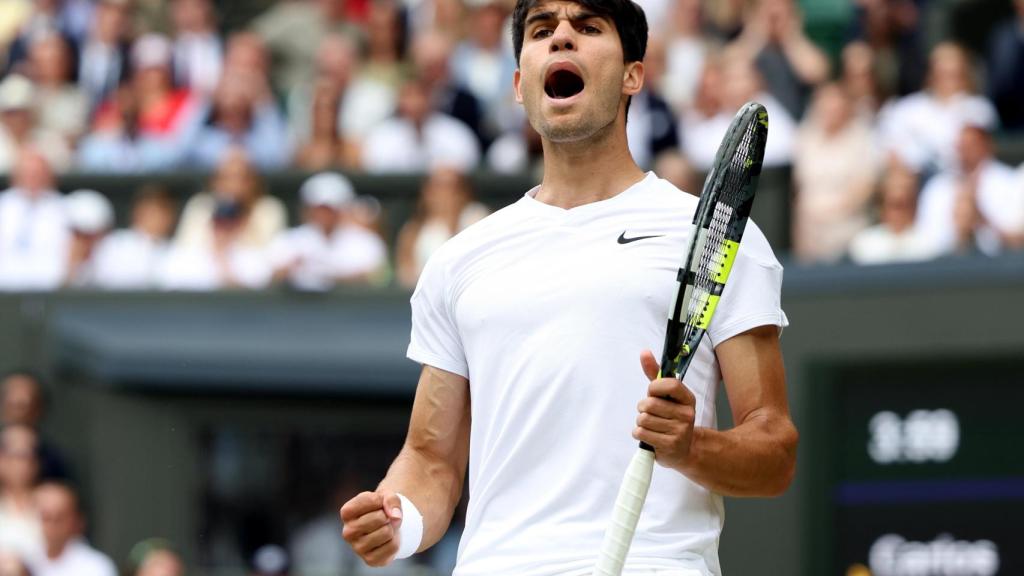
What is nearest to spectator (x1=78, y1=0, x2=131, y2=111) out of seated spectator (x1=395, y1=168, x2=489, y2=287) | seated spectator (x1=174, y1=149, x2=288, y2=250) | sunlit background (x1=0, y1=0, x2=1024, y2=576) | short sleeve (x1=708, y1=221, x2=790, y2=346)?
sunlit background (x1=0, y1=0, x2=1024, y2=576)

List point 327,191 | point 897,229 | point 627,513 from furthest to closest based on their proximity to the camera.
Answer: point 327,191, point 897,229, point 627,513

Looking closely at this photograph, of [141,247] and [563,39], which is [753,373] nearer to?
[563,39]

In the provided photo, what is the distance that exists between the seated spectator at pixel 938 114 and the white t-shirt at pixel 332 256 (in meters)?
2.78

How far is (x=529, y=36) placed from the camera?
3.92m

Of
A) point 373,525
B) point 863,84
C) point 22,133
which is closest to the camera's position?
point 373,525

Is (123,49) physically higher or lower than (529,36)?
higher

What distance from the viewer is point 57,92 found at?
1284cm

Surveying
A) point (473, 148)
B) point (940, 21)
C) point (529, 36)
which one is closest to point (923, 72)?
point (940, 21)

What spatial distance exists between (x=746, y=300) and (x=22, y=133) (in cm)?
946

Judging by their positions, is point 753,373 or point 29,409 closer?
point 753,373

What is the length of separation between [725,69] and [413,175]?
1.77 metres

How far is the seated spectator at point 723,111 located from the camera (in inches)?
401

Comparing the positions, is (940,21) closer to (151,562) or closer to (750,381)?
(151,562)

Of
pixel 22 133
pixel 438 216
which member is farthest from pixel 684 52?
pixel 22 133
